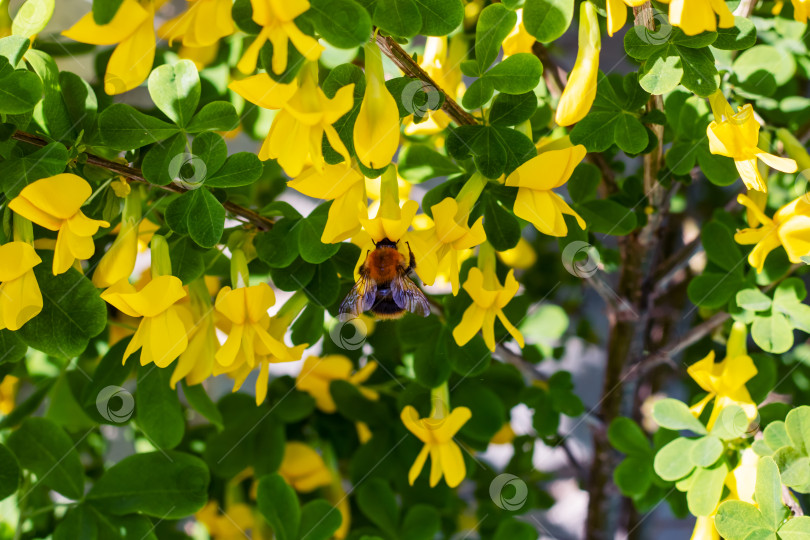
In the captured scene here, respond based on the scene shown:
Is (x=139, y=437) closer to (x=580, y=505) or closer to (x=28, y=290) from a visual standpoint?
(x=28, y=290)

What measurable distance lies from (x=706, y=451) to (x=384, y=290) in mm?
388

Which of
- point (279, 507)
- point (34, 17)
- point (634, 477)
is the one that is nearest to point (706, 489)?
point (634, 477)

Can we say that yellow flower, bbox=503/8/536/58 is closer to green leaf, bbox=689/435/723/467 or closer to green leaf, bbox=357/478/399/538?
green leaf, bbox=689/435/723/467

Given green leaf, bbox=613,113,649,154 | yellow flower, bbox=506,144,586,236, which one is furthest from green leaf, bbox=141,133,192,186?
green leaf, bbox=613,113,649,154

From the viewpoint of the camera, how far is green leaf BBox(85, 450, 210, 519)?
815mm

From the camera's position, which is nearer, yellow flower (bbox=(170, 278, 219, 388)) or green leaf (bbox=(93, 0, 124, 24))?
green leaf (bbox=(93, 0, 124, 24))

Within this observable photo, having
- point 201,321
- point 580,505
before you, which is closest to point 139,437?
point 201,321

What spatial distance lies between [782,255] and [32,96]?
0.81 m

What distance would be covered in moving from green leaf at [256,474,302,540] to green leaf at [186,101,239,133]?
17.4 inches

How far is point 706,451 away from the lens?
74cm

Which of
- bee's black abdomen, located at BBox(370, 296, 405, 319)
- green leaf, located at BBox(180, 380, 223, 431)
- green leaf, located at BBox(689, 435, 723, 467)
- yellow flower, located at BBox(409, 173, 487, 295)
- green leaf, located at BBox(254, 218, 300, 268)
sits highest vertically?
yellow flower, located at BBox(409, 173, 487, 295)

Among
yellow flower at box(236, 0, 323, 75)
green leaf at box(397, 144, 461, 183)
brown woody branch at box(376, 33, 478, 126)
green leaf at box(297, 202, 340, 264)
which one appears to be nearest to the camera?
yellow flower at box(236, 0, 323, 75)

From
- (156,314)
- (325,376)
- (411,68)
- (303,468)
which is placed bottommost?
(303,468)

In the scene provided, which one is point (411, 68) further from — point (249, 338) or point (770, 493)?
point (770, 493)
